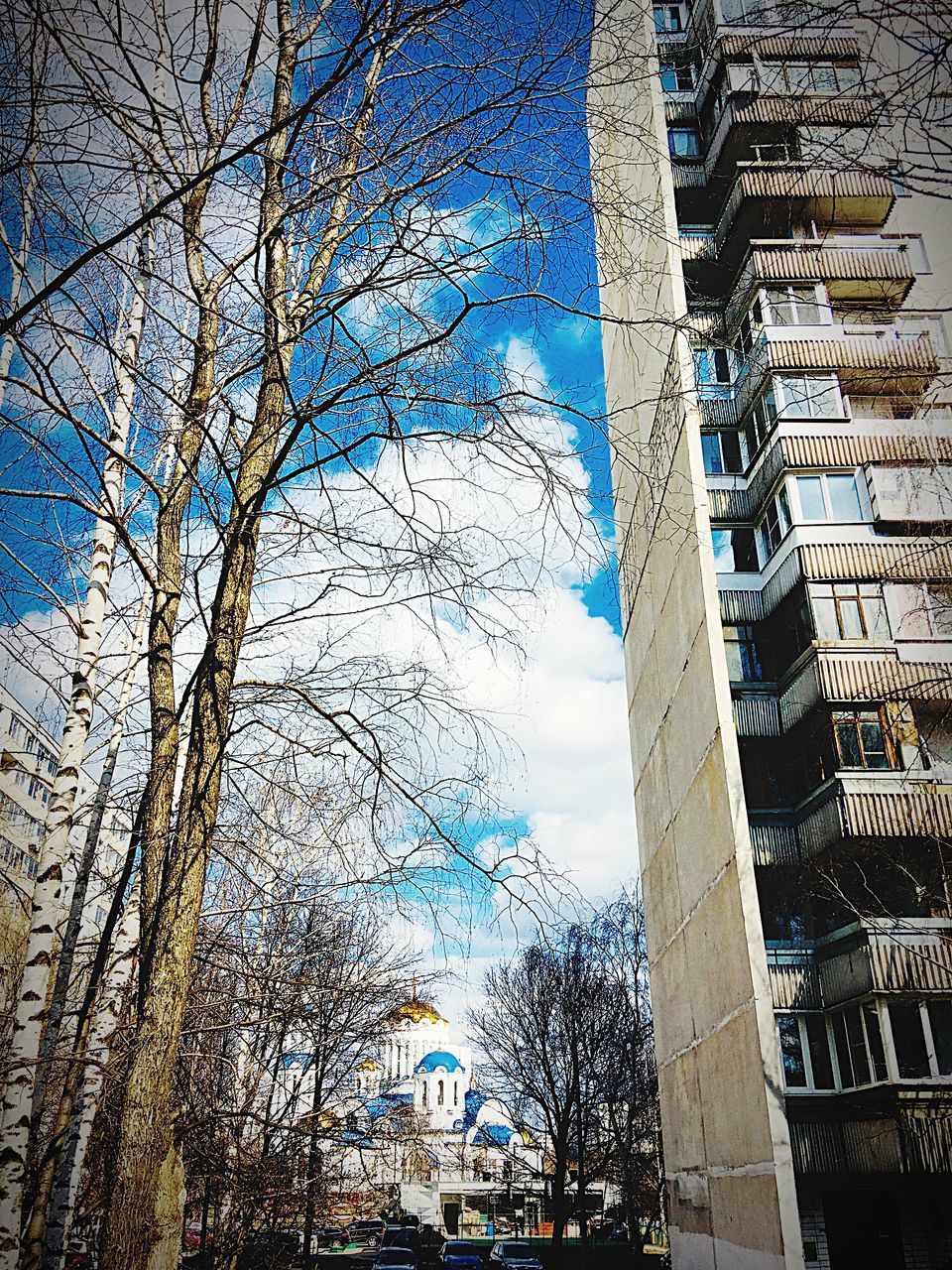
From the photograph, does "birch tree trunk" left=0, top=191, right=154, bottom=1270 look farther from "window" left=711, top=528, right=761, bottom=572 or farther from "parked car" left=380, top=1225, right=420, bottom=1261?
"parked car" left=380, top=1225, right=420, bottom=1261

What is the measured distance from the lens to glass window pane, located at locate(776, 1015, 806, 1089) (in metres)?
16.4

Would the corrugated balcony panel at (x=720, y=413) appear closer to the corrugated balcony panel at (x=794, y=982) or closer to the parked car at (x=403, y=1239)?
the corrugated balcony panel at (x=794, y=982)

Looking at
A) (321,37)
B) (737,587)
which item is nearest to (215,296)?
(321,37)

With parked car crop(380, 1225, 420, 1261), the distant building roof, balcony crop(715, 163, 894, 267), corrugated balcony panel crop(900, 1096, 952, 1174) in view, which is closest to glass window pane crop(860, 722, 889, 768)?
corrugated balcony panel crop(900, 1096, 952, 1174)

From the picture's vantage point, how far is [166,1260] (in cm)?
355

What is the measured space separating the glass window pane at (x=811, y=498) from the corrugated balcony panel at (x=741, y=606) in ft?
6.92

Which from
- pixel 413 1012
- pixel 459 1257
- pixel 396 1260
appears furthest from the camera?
pixel 459 1257

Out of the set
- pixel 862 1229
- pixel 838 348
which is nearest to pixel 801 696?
pixel 838 348

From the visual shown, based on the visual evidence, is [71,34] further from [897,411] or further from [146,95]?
[897,411]

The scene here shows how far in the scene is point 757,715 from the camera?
18547 millimetres

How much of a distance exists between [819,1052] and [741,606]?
28.2 feet

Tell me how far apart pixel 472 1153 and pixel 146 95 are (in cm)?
4244

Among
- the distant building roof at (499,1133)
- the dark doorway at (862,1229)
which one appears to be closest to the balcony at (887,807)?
the dark doorway at (862,1229)

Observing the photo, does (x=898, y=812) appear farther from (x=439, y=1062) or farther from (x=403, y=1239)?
(x=439, y=1062)
